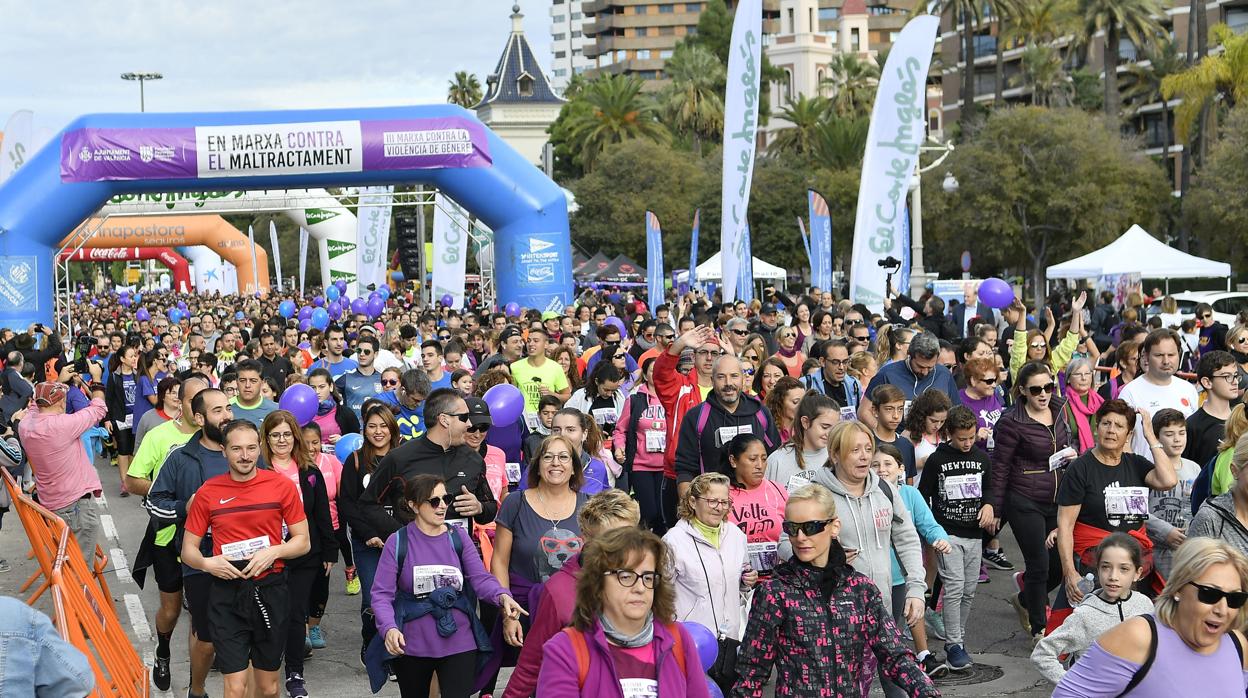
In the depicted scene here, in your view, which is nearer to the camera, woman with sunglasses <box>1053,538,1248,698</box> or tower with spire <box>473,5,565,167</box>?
woman with sunglasses <box>1053,538,1248,698</box>

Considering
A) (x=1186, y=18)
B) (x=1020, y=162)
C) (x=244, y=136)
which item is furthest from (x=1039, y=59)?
(x=244, y=136)

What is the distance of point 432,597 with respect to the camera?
5656mm

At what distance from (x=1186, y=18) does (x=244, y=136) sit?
5451 centimetres

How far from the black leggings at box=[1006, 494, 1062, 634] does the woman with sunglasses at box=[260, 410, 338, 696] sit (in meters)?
3.72

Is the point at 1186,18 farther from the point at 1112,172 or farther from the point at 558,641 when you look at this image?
the point at 558,641

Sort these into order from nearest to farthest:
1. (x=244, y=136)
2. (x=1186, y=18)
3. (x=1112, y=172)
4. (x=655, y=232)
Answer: (x=244, y=136), (x=655, y=232), (x=1112, y=172), (x=1186, y=18)

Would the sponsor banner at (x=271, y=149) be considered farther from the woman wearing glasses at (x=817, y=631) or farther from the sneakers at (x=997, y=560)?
the woman wearing glasses at (x=817, y=631)

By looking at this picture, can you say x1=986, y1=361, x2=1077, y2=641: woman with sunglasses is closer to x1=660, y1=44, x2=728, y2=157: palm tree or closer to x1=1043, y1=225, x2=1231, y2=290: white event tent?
x1=1043, y1=225, x2=1231, y2=290: white event tent

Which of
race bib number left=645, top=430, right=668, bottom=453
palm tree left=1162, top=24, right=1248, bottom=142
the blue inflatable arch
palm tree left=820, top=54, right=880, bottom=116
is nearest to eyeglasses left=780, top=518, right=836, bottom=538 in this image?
race bib number left=645, top=430, right=668, bottom=453

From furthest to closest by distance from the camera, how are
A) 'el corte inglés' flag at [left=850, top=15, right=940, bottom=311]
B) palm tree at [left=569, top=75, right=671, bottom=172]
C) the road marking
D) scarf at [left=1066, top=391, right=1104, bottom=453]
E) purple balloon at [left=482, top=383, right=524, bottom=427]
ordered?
1. palm tree at [left=569, top=75, right=671, bottom=172]
2. 'el corte inglés' flag at [left=850, top=15, right=940, bottom=311]
3. the road marking
4. purple balloon at [left=482, top=383, right=524, bottom=427]
5. scarf at [left=1066, top=391, right=1104, bottom=453]

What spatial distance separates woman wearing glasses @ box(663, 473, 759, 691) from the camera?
568cm

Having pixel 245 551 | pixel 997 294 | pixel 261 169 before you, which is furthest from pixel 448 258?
pixel 245 551

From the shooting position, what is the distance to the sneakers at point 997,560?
34.2 ft

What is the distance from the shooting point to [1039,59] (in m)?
69.1
